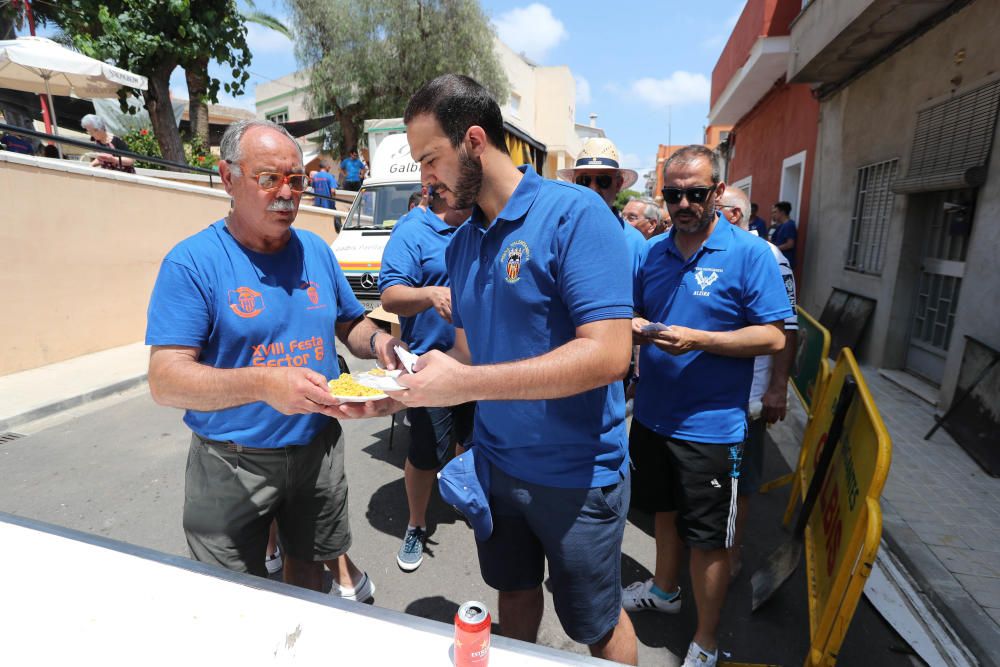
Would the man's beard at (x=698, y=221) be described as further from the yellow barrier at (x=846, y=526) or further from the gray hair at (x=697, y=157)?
the yellow barrier at (x=846, y=526)

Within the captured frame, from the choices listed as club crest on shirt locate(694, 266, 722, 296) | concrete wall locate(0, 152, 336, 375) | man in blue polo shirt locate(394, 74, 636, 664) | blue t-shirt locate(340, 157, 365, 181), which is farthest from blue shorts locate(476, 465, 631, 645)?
blue t-shirt locate(340, 157, 365, 181)

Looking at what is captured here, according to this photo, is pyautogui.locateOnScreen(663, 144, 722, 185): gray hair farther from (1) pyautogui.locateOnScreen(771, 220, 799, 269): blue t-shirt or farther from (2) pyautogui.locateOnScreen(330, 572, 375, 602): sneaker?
(1) pyautogui.locateOnScreen(771, 220, 799, 269): blue t-shirt

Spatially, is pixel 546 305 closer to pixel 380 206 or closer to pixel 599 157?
pixel 599 157

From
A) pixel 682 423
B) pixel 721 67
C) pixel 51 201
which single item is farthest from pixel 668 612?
pixel 721 67

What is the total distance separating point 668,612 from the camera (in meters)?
2.77

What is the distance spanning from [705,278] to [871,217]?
7.00m

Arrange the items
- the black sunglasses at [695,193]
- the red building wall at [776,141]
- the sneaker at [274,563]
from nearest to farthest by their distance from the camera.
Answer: the black sunglasses at [695,193], the sneaker at [274,563], the red building wall at [776,141]

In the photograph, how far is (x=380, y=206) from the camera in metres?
8.66

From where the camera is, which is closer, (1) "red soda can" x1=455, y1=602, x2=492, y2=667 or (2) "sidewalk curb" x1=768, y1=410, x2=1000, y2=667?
(1) "red soda can" x1=455, y1=602, x2=492, y2=667

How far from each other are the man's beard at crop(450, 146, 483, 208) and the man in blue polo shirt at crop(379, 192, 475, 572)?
5.03 feet

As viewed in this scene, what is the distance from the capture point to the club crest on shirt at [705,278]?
242cm

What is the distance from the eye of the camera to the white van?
7.35 m

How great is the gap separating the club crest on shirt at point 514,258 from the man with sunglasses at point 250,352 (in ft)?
1.89

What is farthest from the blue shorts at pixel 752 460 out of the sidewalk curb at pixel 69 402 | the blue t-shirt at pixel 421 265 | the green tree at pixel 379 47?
the green tree at pixel 379 47
